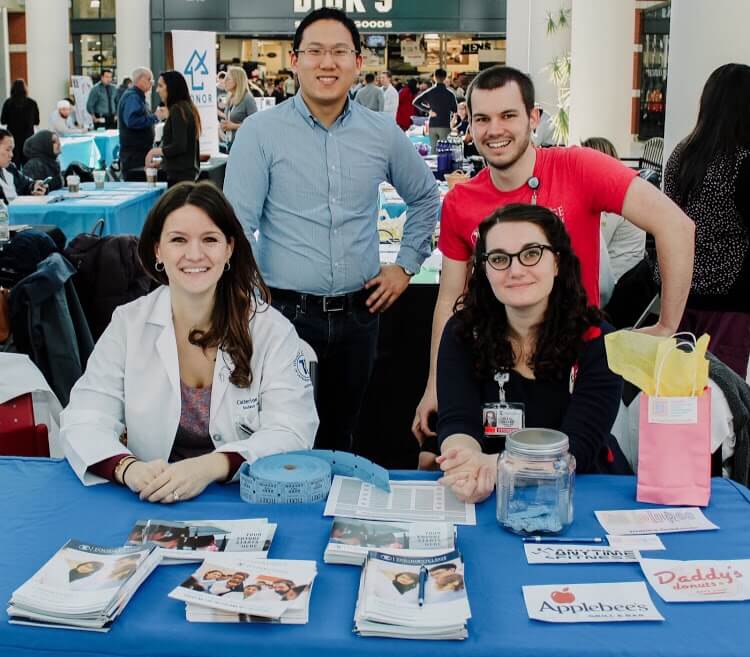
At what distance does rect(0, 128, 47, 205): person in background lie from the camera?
700cm

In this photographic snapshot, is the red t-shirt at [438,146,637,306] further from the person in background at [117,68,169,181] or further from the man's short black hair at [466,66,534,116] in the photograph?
the person in background at [117,68,169,181]

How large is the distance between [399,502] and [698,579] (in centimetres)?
59

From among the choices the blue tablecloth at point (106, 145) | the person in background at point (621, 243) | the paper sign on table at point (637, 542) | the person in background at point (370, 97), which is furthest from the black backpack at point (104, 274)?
the blue tablecloth at point (106, 145)

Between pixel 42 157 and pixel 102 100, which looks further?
pixel 102 100

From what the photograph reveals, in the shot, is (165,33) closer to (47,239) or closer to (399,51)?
(399,51)

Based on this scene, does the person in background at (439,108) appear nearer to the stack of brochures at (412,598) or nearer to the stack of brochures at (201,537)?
the stack of brochures at (201,537)

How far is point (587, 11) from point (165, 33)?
13.1 m

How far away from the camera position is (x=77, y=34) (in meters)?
22.9

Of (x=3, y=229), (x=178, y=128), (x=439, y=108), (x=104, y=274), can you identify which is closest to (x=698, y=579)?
(x=104, y=274)

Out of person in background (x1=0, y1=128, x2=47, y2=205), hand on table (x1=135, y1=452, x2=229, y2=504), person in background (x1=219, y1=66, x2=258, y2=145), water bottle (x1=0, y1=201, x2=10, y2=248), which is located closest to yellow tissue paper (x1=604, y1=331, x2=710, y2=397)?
hand on table (x1=135, y1=452, x2=229, y2=504)

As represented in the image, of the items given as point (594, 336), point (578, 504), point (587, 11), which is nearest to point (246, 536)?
point (578, 504)

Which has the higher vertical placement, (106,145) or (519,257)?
(106,145)

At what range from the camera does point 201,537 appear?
170cm

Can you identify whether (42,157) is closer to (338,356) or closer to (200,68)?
(200,68)
